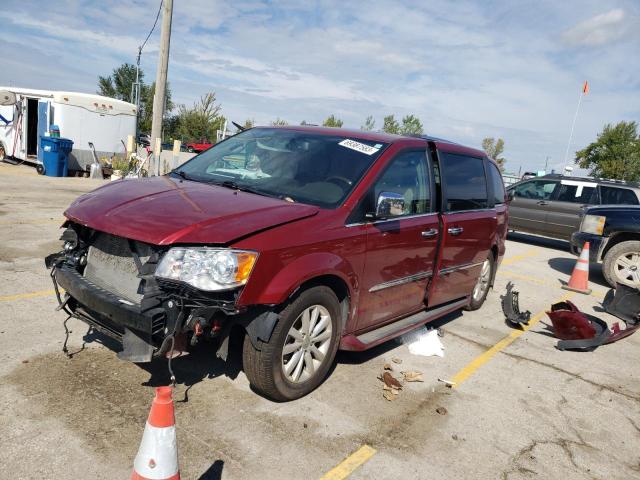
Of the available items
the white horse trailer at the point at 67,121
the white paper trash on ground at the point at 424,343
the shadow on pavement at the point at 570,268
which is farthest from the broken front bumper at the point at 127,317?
the white horse trailer at the point at 67,121

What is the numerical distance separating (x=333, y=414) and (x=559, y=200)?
11232 millimetres

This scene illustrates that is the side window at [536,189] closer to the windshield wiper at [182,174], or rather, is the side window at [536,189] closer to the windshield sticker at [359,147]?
the windshield sticker at [359,147]

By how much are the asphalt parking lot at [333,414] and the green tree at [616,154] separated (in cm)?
3513

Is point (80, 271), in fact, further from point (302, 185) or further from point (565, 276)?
point (565, 276)

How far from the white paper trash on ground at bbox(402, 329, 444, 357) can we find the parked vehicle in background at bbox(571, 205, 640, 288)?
5.20 meters

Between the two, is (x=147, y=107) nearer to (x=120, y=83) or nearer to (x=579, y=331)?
(x=120, y=83)

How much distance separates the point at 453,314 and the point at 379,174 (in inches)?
111

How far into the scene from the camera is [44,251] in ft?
21.7

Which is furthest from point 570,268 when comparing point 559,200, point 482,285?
point 482,285

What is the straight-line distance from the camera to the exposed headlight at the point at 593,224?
8.78m

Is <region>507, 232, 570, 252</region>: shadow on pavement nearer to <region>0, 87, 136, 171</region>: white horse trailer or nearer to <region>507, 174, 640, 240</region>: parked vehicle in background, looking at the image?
<region>507, 174, 640, 240</region>: parked vehicle in background

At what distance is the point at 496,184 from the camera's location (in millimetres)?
6219

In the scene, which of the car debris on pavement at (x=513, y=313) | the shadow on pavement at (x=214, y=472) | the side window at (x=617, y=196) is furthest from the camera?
the side window at (x=617, y=196)

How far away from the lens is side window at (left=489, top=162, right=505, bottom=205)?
19.9 ft
